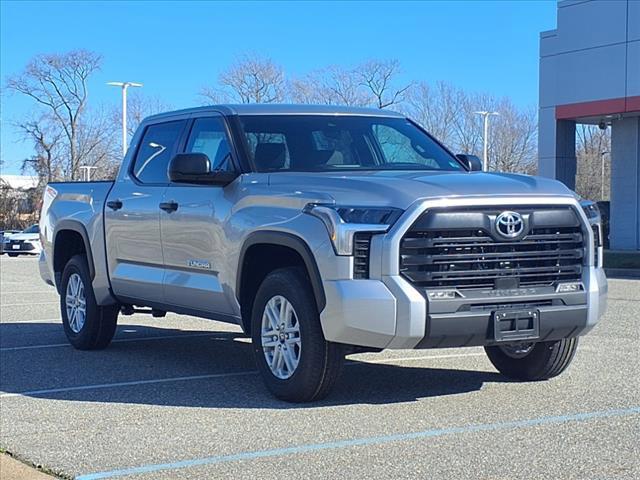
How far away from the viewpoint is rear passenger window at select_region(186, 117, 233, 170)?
7875 millimetres

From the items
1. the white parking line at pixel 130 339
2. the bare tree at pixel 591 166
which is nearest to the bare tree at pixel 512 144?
the bare tree at pixel 591 166

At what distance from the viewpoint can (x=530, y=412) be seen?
6.55 meters


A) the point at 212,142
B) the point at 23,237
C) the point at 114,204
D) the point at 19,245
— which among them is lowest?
the point at 19,245

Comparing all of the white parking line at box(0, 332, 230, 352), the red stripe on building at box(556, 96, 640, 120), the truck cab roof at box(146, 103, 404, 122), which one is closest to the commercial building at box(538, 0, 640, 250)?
the red stripe on building at box(556, 96, 640, 120)

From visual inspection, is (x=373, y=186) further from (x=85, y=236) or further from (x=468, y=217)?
(x=85, y=236)

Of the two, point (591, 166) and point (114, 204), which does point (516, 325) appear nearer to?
point (114, 204)

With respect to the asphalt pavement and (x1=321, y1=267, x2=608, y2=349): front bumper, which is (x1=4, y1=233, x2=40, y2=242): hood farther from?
(x1=321, y1=267, x2=608, y2=349): front bumper

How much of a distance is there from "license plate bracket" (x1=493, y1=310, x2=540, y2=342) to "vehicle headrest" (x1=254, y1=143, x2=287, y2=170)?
6.95 feet

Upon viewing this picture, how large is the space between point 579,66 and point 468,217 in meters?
23.5

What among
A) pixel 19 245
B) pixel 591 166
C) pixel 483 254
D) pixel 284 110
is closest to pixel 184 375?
pixel 284 110

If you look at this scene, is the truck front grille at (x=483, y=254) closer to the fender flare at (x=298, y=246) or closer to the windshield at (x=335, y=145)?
the fender flare at (x=298, y=246)

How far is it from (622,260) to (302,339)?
18.8m

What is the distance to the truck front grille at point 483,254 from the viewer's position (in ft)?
20.6

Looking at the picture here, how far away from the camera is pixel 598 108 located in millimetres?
27906
